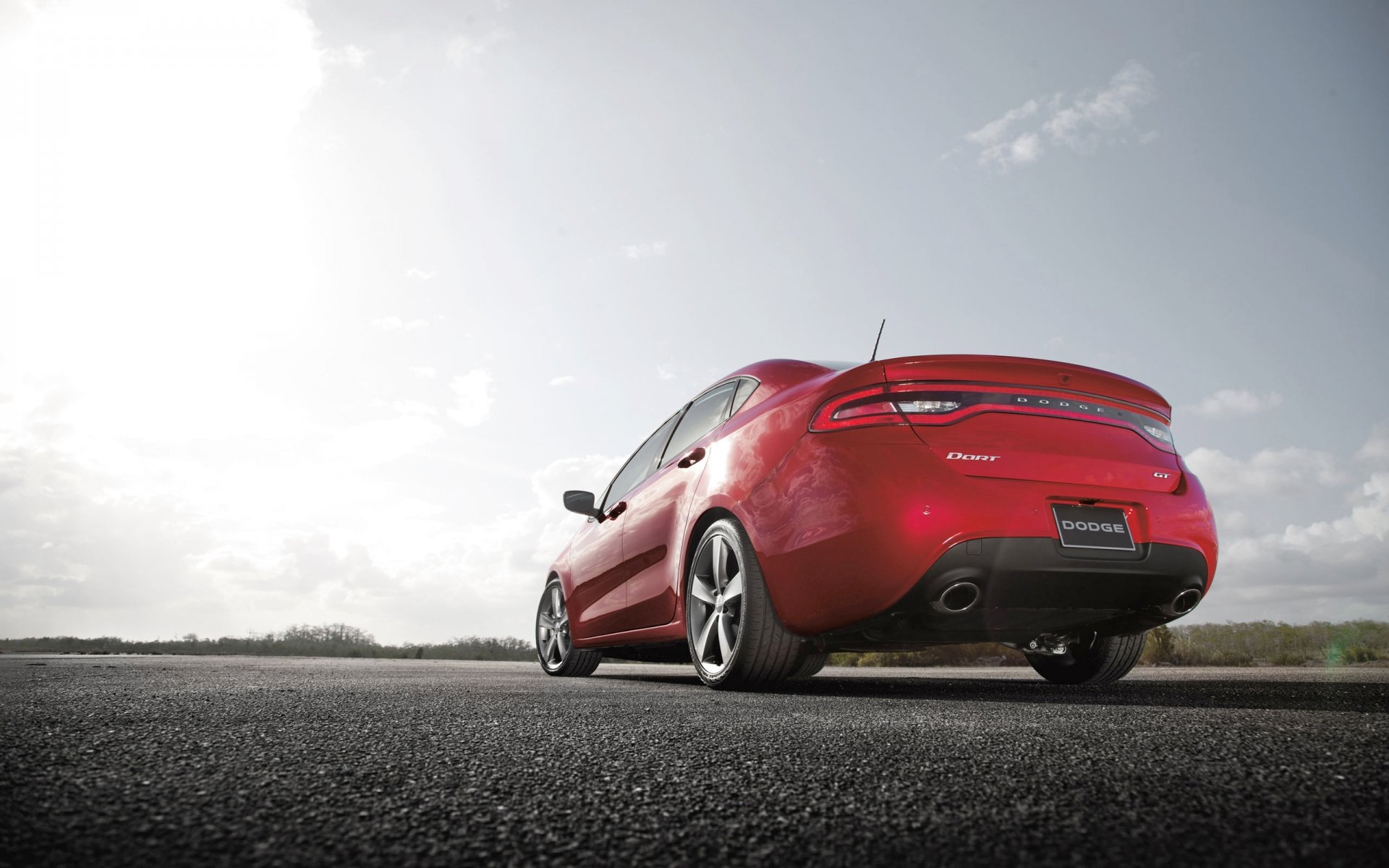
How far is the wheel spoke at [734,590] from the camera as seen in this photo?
13.5ft

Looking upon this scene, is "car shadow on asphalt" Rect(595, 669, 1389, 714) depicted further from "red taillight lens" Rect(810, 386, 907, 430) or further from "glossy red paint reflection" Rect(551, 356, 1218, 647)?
"red taillight lens" Rect(810, 386, 907, 430)

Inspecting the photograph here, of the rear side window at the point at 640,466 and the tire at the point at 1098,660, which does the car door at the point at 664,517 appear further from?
the tire at the point at 1098,660

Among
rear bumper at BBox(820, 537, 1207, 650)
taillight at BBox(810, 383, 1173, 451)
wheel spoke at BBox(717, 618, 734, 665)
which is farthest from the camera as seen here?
wheel spoke at BBox(717, 618, 734, 665)

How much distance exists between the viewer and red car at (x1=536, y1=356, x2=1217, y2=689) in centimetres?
334

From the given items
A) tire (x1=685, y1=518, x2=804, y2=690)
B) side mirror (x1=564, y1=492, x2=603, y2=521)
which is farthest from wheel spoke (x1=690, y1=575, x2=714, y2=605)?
side mirror (x1=564, y1=492, x2=603, y2=521)

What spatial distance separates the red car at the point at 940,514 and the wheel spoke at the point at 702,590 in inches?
0.9

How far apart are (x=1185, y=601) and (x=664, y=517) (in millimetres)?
2638

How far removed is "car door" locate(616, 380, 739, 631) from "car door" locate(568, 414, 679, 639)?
0.37 feet

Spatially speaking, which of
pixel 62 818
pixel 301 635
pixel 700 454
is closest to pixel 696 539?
pixel 700 454

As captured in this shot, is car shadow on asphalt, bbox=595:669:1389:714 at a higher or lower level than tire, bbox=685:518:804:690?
lower

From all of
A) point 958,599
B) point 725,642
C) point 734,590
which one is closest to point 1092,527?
point 958,599

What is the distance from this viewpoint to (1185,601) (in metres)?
3.76

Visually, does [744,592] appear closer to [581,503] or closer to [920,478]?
[920,478]

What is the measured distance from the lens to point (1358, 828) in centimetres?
134
